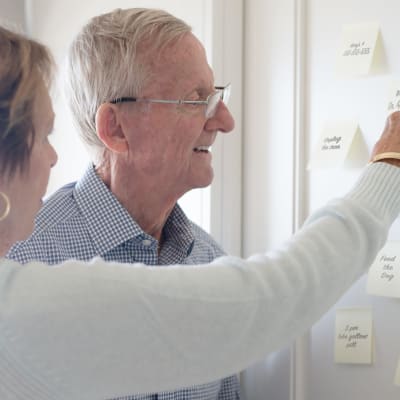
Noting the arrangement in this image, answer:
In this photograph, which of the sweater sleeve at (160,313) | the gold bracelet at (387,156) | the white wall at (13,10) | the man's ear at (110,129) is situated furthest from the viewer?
the white wall at (13,10)

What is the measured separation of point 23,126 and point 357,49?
0.72 metres

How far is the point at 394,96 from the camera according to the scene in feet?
4.11

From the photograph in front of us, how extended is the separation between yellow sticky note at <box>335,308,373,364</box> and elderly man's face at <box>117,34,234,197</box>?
36 cm

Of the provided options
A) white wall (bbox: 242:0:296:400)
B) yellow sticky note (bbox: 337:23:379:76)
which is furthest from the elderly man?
yellow sticky note (bbox: 337:23:379:76)

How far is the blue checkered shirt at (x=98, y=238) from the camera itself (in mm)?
1249

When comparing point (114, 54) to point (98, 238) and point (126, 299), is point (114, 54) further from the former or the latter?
point (126, 299)

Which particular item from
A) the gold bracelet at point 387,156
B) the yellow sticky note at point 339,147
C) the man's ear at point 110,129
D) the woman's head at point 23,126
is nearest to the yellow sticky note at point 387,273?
the yellow sticky note at point 339,147

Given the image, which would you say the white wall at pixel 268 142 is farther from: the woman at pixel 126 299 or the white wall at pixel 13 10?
the white wall at pixel 13 10

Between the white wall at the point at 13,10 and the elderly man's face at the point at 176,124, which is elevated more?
the white wall at the point at 13,10

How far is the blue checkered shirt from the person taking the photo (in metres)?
1.25

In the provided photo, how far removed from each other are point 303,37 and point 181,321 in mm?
789

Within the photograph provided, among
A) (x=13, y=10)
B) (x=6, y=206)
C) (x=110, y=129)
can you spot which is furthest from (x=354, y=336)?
(x=13, y=10)

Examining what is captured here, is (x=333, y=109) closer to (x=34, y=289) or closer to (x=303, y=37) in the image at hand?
(x=303, y=37)

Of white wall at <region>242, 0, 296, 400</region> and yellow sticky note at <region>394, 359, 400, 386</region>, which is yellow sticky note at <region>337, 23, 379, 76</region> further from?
yellow sticky note at <region>394, 359, 400, 386</region>
